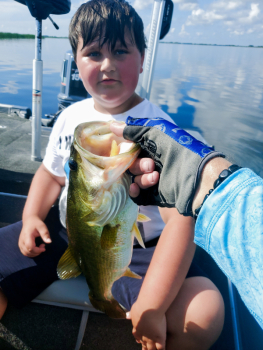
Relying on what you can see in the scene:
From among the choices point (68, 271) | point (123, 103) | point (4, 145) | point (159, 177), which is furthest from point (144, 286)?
point (4, 145)

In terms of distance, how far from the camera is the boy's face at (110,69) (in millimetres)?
1463

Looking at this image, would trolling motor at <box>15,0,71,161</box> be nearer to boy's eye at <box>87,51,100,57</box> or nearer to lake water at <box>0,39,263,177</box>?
boy's eye at <box>87,51,100,57</box>

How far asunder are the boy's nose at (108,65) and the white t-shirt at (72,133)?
32 centimetres

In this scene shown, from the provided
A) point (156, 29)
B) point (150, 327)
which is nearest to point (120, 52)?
point (150, 327)

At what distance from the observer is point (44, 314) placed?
5.60ft

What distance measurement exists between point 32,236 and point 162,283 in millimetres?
859

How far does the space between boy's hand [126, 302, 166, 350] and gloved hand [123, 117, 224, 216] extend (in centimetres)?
63

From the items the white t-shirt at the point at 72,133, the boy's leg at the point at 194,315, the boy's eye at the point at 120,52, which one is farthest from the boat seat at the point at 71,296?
the boy's eye at the point at 120,52

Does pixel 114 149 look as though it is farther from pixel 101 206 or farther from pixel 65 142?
pixel 65 142

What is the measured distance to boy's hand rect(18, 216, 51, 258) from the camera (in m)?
1.49

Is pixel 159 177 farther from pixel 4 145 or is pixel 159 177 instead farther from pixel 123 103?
pixel 4 145

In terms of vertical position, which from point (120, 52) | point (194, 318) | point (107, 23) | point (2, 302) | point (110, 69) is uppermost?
point (107, 23)

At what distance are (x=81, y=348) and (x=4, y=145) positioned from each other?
3.37m

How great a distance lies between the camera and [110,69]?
145 cm
